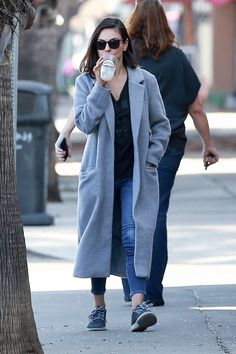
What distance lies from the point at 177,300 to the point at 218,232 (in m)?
4.31

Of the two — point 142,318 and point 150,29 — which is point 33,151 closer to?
point 150,29

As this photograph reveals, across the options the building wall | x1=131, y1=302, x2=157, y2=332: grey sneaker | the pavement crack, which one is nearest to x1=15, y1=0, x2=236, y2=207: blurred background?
the building wall

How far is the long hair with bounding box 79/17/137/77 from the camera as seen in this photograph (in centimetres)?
718

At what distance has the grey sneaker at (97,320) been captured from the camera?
731 cm

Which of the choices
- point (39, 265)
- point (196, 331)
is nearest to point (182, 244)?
point (39, 265)

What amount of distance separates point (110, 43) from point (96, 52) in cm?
15

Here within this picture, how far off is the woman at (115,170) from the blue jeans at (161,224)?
72 cm

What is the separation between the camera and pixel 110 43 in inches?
281

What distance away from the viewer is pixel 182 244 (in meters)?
11.9

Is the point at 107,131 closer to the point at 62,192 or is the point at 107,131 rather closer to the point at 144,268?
the point at 144,268

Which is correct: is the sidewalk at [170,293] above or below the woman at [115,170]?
below

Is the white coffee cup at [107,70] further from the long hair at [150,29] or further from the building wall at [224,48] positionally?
the building wall at [224,48]

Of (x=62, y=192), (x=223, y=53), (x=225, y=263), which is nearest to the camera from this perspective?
(x=225, y=263)

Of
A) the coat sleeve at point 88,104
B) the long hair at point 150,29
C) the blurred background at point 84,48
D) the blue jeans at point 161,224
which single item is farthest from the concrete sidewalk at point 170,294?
the blurred background at point 84,48
